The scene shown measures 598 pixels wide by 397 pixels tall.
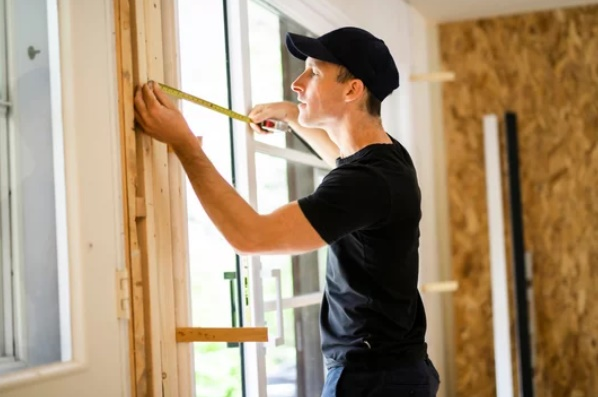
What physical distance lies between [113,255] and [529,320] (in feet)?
A: 10.2

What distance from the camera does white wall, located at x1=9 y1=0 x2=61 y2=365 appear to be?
145cm

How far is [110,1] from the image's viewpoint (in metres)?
1.61

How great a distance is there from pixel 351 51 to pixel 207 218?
649mm

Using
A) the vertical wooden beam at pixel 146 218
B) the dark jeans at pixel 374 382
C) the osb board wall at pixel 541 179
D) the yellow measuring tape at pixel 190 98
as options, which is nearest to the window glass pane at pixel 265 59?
the yellow measuring tape at pixel 190 98

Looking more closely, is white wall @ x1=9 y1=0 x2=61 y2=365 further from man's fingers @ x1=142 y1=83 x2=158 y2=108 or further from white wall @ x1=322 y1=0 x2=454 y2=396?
white wall @ x1=322 y1=0 x2=454 y2=396

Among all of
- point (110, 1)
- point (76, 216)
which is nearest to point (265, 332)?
point (76, 216)

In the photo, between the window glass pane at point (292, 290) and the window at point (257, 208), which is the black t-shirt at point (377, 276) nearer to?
the window at point (257, 208)

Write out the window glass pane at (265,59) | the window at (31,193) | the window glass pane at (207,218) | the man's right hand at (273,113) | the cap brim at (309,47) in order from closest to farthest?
the window at (31,193)
the cap brim at (309,47)
the window glass pane at (207,218)
the man's right hand at (273,113)
the window glass pane at (265,59)

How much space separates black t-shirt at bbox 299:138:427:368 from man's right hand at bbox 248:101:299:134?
39 cm

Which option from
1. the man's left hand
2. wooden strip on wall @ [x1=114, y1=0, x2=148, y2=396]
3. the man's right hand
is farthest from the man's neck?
wooden strip on wall @ [x1=114, y1=0, x2=148, y2=396]

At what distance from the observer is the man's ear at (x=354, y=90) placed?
1938mm

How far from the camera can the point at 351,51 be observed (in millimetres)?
1914

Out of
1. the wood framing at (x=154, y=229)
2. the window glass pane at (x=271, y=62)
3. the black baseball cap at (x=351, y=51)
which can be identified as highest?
the window glass pane at (x=271, y=62)

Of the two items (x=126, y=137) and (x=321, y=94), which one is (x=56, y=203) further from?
(x=321, y=94)
